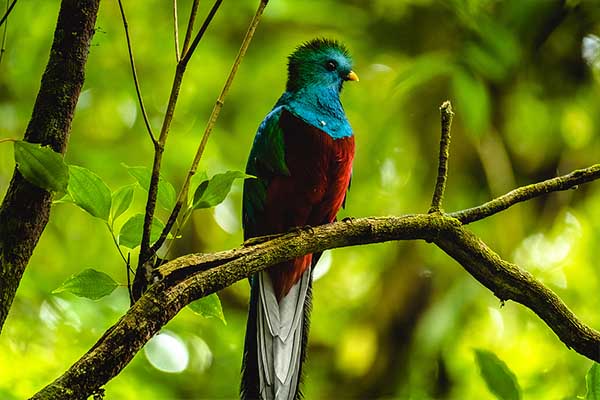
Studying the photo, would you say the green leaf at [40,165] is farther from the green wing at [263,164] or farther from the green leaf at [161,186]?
the green wing at [263,164]

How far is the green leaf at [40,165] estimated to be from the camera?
1.31m

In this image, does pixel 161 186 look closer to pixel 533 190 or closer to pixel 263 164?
pixel 533 190

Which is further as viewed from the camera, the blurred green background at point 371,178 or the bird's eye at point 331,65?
the blurred green background at point 371,178

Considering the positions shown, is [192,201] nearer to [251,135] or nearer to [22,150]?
[22,150]

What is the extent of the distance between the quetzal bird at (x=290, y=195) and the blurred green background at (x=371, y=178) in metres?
0.92

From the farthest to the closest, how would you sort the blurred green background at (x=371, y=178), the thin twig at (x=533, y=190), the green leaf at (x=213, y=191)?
the blurred green background at (x=371, y=178), the thin twig at (x=533, y=190), the green leaf at (x=213, y=191)

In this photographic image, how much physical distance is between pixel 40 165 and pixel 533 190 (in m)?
1.05

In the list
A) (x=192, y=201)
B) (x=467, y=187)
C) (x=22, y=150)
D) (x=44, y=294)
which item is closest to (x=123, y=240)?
(x=192, y=201)

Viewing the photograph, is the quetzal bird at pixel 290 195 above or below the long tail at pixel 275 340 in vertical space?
above

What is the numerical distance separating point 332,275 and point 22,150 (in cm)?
399

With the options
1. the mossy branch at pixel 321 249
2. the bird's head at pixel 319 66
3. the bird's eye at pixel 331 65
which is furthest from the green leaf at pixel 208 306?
the bird's eye at pixel 331 65

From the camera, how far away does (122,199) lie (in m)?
1.62

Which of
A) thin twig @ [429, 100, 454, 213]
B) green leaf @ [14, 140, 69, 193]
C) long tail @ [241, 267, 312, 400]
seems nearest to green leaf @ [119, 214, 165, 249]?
green leaf @ [14, 140, 69, 193]

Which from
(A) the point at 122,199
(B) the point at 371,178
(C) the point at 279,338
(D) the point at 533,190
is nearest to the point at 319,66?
(C) the point at 279,338
